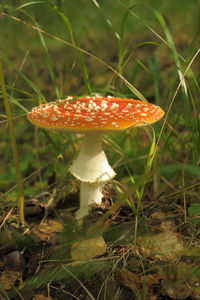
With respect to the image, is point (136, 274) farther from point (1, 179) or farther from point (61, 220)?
point (1, 179)

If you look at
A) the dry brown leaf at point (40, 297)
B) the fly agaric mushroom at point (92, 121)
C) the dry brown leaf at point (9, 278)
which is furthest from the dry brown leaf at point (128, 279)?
the fly agaric mushroom at point (92, 121)

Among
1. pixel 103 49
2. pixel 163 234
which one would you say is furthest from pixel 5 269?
pixel 103 49

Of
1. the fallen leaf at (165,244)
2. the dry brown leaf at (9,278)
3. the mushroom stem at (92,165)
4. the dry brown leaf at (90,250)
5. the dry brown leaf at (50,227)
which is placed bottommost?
the dry brown leaf at (50,227)

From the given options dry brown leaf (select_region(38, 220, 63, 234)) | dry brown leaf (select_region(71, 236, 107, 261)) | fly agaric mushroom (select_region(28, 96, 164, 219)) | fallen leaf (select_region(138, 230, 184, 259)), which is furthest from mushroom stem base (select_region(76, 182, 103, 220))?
fallen leaf (select_region(138, 230, 184, 259))

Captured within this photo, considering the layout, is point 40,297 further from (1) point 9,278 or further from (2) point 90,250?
(2) point 90,250

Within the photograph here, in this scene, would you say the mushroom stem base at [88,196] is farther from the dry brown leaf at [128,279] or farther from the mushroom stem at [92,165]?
the dry brown leaf at [128,279]

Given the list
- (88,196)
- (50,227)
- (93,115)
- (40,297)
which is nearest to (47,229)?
(50,227)

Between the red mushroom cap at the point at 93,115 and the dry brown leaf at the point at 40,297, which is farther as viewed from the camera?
the red mushroom cap at the point at 93,115
